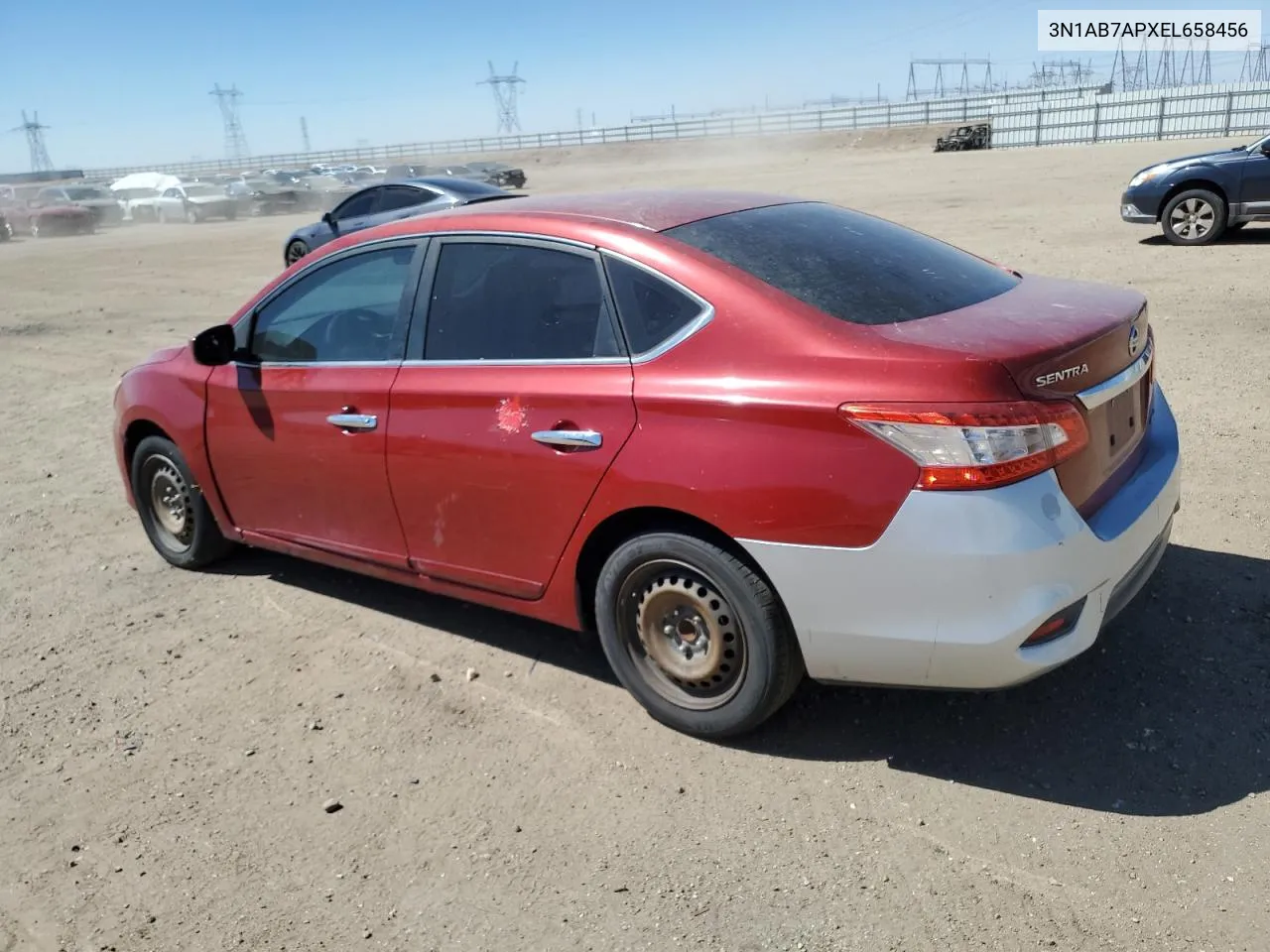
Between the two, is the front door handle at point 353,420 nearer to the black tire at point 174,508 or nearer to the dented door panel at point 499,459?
the dented door panel at point 499,459

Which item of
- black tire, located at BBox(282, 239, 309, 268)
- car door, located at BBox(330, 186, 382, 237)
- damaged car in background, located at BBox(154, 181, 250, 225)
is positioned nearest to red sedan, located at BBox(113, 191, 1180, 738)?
car door, located at BBox(330, 186, 382, 237)

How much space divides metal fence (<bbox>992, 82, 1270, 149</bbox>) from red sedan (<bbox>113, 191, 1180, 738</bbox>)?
3923 cm

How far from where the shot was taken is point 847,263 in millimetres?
3553

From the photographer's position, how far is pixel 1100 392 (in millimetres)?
3070

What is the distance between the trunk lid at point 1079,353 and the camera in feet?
9.50

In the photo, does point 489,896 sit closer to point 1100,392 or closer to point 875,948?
point 875,948

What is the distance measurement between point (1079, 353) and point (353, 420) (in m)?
2.56

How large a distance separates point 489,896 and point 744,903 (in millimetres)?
686

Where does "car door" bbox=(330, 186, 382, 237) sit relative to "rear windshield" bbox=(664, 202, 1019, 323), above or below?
below

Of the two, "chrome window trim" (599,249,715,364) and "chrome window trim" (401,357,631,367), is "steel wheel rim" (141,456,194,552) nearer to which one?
"chrome window trim" (401,357,631,367)

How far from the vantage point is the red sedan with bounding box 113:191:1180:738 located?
2.83m

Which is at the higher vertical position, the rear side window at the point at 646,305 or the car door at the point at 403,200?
the rear side window at the point at 646,305

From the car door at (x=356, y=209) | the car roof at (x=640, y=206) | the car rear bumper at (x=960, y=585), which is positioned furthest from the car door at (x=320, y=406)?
the car door at (x=356, y=209)

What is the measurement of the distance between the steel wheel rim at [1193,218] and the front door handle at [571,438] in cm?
1169
